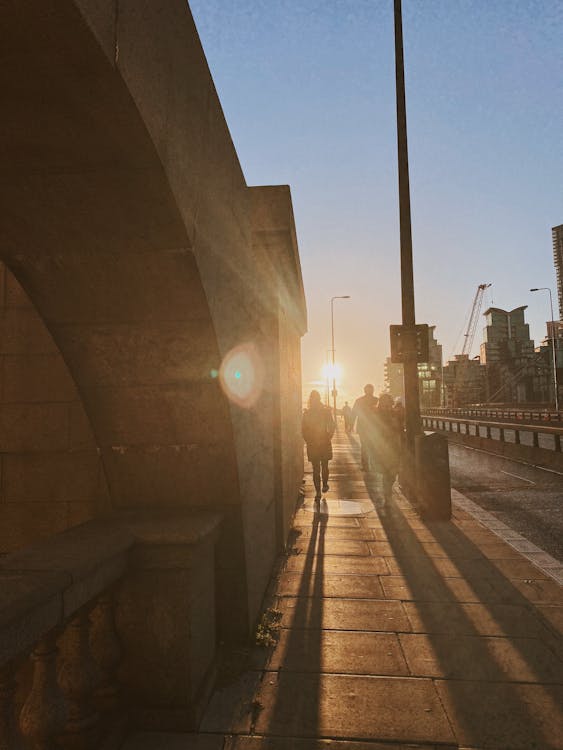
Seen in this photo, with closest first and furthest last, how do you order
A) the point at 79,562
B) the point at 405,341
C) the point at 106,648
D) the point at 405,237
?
the point at 79,562
the point at 106,648
the point at 405,341
the point at 405,237

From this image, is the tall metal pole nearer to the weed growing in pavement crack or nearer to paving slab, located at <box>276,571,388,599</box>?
paving slab, located at <box>276,571,388,599</box>

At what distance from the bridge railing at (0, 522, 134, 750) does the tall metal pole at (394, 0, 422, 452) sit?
7.19m

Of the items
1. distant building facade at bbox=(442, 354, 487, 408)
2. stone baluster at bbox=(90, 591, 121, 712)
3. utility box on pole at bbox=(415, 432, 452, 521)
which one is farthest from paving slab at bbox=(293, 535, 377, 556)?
distant building facade at bbox=(442, 354, 487, 408)

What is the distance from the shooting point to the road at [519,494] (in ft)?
21.8

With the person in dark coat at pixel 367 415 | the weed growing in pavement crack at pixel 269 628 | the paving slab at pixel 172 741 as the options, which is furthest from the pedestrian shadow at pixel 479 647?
the person in dark coat at pixel 367 415

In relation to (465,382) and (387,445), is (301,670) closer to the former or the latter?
(387,445)

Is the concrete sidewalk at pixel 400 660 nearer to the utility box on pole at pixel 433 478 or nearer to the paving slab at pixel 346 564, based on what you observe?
the paving slab at pixel 346 564

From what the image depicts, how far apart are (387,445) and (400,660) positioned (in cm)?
537

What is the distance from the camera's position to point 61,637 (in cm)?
238

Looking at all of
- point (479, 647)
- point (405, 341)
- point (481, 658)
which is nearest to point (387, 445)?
point (405, 341)

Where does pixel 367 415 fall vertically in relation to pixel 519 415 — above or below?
above

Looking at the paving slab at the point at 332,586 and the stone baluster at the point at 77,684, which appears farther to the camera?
the paving slab at the point at 332,586

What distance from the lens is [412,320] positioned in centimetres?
929

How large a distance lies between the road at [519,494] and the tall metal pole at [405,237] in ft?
6.43
